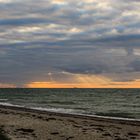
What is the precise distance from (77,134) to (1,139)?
6.93m

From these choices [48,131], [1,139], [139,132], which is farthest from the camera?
[139,132]

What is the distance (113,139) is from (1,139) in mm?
8023

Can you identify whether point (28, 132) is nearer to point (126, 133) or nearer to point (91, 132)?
point (91, 132)

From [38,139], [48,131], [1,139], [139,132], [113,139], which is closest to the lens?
[1,139]

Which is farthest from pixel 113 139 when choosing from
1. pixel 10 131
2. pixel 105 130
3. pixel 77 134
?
pixel 10 131

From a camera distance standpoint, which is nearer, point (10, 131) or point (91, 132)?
point (10, 131)

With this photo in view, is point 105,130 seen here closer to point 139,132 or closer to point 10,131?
point 139,132

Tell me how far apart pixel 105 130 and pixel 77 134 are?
436 centimetres

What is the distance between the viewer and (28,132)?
2755cm

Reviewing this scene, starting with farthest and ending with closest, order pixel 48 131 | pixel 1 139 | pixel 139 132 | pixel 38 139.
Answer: pixel 139 132 < pixel 48 131 < pixel 38 139 < pixel 1 139

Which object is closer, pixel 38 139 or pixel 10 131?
pixel 38 139

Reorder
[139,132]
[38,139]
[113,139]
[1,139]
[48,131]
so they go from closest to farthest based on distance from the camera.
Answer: [1,139] < [38,139] < [113,139] < [48,131] < [139,132]

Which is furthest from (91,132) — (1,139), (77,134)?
(1,139)

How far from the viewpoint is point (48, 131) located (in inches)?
1131
